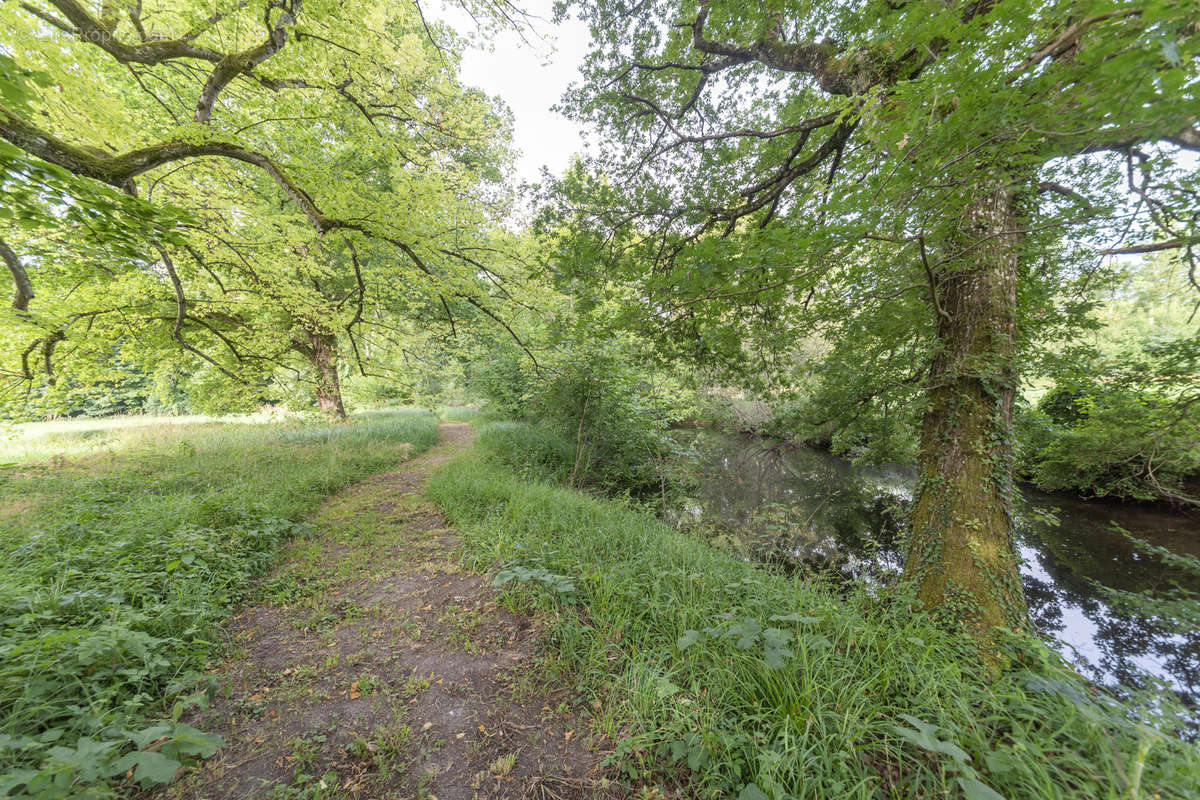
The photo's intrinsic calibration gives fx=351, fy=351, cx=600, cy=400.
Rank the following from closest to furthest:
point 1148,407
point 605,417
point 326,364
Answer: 1. point 1148,407
2. point 605,417
3. point 326,364

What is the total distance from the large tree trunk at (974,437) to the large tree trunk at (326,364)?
13606 millimetres

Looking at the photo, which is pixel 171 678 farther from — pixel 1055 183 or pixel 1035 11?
pixel 1055 183

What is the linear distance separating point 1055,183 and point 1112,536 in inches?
341

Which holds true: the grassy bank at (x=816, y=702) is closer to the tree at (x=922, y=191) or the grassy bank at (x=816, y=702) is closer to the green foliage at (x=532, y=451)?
the tree at (x=922, y=191)

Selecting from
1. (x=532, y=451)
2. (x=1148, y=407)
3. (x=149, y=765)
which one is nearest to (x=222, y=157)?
(x=532, y=451)

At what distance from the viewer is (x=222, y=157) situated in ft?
19.7

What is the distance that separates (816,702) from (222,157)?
1038 centimetres

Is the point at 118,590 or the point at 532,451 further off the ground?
the point at 532,451

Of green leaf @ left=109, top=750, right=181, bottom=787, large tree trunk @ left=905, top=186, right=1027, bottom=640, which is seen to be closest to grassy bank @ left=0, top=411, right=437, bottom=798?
green leaf @ left=109, top=750, right=181, bottom=787

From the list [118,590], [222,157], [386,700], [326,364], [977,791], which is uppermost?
[222,157]

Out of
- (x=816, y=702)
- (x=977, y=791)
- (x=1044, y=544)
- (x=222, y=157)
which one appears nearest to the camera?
(x=977, y=791)

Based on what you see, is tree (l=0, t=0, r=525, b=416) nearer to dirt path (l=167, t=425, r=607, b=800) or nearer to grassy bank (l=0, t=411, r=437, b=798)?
grassy bank (l=0, t=411, r=437, b=798)

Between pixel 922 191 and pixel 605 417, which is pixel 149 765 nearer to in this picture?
pixel 922 191

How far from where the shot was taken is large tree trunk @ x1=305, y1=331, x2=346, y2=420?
36.5 ft
